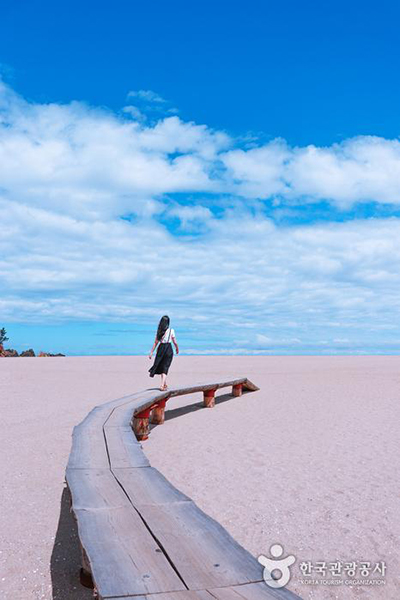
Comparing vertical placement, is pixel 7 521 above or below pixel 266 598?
below

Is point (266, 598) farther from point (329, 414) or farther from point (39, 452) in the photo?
point (329, 414)

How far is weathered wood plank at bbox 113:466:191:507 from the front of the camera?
3.44 m

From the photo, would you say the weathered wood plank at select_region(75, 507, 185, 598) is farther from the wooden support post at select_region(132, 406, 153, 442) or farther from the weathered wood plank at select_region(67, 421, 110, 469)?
the wooden support post at select_region(132, 406, 153, 442)

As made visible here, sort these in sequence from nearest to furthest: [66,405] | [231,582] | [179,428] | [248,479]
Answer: [231,582]
[248,479]
[179,428]
[66,405]

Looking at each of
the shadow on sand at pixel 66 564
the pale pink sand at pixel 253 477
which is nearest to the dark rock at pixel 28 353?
the pale pink sand at pixel 253 477

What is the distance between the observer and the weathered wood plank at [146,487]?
136 inches

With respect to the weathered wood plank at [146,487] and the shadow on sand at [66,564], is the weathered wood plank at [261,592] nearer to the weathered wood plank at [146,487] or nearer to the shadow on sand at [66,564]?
the weathered wood plank at [146,487]

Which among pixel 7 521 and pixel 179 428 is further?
pixel 179 428

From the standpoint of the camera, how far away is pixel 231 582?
228 cm

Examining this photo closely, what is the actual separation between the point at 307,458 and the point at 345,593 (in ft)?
11.1

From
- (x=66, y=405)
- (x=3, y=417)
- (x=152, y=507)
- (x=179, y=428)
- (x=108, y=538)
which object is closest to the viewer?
(x=108, y=538)

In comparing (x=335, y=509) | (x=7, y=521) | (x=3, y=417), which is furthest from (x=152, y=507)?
(x=3, y=417)

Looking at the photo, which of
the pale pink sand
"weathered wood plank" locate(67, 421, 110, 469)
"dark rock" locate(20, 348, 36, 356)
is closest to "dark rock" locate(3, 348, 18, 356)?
"dark rock" locate(20, 348, 36, 356)

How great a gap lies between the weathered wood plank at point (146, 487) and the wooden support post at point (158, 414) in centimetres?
516
